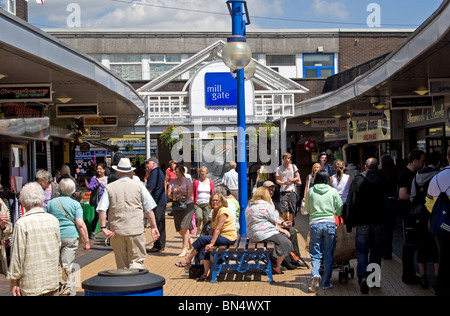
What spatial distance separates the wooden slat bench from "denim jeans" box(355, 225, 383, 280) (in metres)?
1.47

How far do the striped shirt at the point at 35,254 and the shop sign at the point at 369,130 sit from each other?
13304 mm

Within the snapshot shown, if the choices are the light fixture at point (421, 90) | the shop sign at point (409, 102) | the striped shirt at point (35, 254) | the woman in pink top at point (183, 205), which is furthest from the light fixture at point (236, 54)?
the shop sign at point (409, 102)

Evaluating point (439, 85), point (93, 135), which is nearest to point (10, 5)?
point (93, 135)

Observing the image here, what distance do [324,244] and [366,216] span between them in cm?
68

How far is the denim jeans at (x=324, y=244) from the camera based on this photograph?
898cm

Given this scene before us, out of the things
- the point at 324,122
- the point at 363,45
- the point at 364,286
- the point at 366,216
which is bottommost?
the point at 364,286

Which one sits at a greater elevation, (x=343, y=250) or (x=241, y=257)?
(x=343, y=250)

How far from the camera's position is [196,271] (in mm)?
10148

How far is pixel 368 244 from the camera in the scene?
883 cm

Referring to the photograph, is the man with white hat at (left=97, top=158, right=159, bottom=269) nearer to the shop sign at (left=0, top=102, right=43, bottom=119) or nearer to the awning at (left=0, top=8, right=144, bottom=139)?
the awning at (left=0, top=8, right=144, bottom=139)

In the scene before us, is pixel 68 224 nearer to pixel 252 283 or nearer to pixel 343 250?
pixel 252 283
